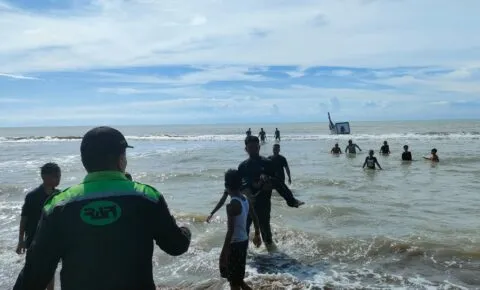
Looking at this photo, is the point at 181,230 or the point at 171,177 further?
the point at 171,177

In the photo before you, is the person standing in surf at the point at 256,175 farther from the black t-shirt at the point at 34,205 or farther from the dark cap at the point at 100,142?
the dark cap at the point at 100,142

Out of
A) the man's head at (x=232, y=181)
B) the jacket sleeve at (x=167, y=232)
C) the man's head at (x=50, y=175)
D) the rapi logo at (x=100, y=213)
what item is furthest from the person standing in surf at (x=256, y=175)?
the rapi logo at (x=100, y=213)

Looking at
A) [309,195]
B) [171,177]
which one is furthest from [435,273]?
[171,177]

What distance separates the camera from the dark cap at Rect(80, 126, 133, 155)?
2.50 metres

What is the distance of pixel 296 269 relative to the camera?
751 centimetres

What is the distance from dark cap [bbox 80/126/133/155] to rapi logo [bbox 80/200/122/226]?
31 cm

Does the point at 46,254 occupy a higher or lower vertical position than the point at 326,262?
higher

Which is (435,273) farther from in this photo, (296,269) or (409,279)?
(296,269)

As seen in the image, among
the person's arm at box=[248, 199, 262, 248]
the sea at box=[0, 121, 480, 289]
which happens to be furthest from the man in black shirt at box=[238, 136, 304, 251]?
the sea at box=[0, 121, 480, 289]

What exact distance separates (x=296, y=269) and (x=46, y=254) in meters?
5.67

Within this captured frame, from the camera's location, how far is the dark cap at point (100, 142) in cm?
250

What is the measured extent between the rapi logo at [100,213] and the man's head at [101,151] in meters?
0.24

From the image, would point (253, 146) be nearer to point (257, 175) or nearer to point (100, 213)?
point (257, 175)

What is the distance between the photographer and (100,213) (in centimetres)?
231
